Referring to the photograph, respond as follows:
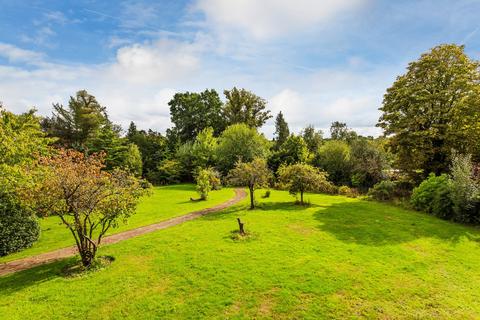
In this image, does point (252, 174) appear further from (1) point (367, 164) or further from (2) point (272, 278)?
(1) point (367, 164)

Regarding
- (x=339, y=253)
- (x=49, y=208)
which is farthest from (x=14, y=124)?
(x=339, y=253)

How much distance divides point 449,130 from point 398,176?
846cm

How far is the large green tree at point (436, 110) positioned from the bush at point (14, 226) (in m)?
29.7

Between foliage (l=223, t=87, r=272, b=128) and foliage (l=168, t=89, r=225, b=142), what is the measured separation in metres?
2.68

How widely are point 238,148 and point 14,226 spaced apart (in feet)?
106

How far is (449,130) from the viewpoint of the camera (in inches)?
886

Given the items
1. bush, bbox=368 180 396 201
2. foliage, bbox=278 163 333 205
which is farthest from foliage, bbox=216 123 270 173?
bush, bbox=368 180 396 201

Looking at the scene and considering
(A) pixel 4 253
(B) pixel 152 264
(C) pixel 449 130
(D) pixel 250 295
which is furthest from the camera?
(C) pixel 449 130

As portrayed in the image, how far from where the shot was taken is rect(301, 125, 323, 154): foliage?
168 ft

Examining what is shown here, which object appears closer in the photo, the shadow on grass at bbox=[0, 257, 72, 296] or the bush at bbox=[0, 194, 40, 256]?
the shadow on grass at bbox=[0, 257, 72, 296]

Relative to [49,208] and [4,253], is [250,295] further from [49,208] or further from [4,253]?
[4,253]

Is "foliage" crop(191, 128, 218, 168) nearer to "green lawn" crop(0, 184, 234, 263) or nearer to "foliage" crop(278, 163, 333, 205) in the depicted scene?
"green lawn" crop(0, 184, 234, 263)

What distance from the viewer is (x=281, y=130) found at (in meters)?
64.5

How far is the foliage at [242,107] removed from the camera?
61.8 m
